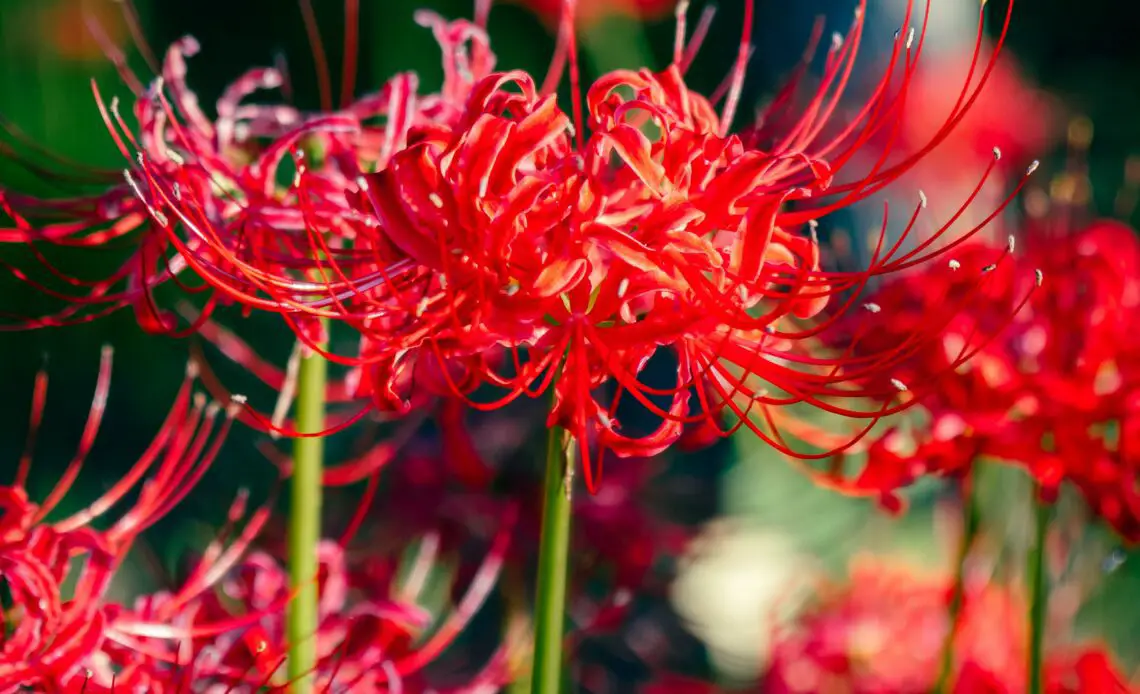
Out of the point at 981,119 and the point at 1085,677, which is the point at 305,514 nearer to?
the point at 1085,677

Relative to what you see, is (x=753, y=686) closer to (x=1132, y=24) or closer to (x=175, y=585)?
(x=175, y=585)

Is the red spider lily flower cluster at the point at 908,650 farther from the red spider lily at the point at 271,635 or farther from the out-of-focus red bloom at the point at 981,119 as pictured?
the out-of-focus red bloom at the point at 981,119

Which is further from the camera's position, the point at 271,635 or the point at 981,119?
the point at 981,119

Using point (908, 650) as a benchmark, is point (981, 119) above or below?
above

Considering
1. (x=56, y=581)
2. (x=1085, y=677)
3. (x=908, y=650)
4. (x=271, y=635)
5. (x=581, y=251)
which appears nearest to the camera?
(x=581, y=251)

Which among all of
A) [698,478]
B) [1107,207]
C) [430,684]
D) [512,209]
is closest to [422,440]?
[430,684]

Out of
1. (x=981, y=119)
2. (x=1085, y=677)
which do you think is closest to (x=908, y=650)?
(x=1085, y=677)

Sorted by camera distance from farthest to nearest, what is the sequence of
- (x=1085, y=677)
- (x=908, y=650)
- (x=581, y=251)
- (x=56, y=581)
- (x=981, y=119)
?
(x=981, y=119) → (x=908, y=650) → (x=1085, y=677) → (x=56, y=581) → (x=581, y=251)

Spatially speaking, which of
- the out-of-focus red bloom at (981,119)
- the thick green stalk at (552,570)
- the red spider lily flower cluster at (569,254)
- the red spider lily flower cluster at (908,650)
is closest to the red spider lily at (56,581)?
the red spider lily flower cluster at (569,254)
